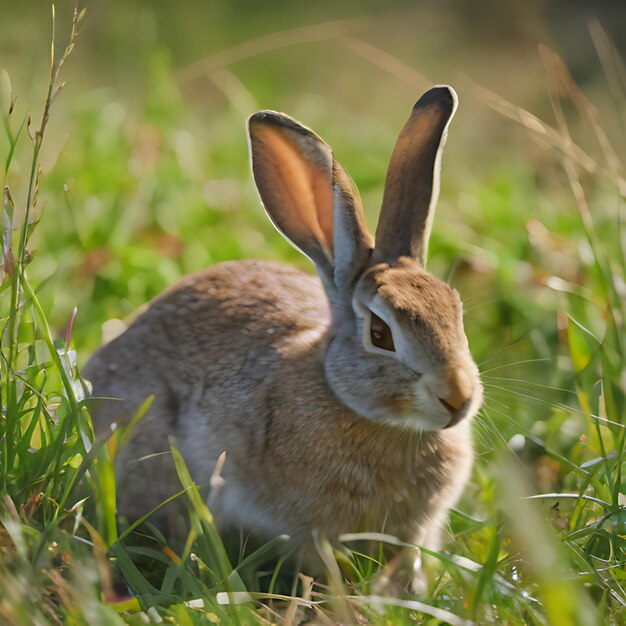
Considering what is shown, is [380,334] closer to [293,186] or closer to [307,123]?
[293,186]

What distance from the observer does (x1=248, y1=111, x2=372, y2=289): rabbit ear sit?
135 inches

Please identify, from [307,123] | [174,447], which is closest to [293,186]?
[174,447]

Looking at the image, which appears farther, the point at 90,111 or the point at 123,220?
the point at 90,111

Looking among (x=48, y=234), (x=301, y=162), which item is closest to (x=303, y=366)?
(x=301, y=162)

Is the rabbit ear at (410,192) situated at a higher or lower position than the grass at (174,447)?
higher

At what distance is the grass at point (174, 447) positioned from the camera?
2.52 metres

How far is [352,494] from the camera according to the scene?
3264 mm

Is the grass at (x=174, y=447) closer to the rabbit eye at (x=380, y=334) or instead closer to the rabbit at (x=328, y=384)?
the rabbit at (x=328, y=384)

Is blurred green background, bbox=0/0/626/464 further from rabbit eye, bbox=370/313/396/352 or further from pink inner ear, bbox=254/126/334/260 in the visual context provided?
pink inner ear, bbox=254/126/334/260

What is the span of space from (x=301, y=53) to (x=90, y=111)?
2934mm

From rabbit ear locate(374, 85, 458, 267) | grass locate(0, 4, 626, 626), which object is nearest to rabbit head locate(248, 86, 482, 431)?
rabbit ear locate(374, 85, 458, 267)

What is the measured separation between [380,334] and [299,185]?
673 millimetres

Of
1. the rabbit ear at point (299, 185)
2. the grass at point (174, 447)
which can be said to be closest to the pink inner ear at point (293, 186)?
the rabbit ear at point (299, 185)

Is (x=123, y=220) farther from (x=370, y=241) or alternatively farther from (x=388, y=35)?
(x=388, y=35)
